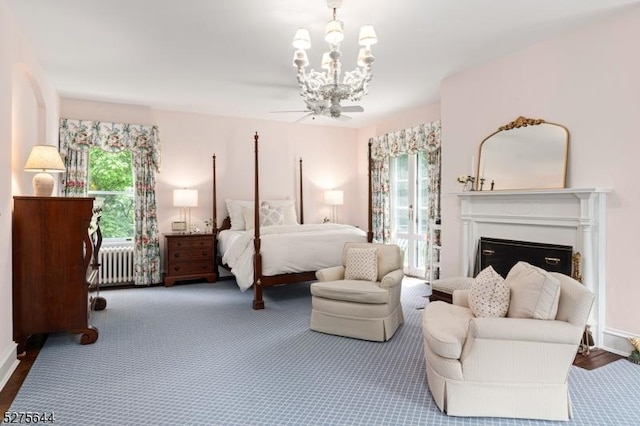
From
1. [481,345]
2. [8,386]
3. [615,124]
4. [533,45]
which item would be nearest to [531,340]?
[481,345]

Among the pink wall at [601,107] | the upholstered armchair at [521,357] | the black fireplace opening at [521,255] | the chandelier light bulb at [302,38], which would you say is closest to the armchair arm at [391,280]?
the black fireplace opening at [521,255]

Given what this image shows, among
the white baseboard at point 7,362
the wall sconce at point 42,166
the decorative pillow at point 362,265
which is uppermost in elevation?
the wall sconce at point 42,166

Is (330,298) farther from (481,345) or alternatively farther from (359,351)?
(481,345)

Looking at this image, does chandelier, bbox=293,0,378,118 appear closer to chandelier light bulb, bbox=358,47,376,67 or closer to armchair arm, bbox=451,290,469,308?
chandelier light bulb, bbox=358,47,376,67

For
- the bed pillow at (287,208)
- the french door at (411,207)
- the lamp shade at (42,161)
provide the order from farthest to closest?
1. the bed pillow at (287,208)
2. the french door at (411,207)
3. the lamp shade at (42,161)

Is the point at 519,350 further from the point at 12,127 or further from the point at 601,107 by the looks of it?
the point at 12,127

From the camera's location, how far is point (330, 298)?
371cm

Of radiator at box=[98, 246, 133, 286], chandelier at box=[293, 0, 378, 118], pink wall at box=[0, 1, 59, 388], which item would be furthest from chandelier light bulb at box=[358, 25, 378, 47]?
radiator at box=[98, 246, 133, 286]

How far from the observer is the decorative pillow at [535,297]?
90.0 inches

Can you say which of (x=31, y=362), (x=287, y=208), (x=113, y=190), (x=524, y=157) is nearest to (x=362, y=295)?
(x=524, y=157)

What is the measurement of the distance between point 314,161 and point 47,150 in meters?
4.53

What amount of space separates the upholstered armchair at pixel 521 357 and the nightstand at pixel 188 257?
4.43 metres

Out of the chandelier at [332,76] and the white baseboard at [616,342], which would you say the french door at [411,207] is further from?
the chandelier at [332,76]

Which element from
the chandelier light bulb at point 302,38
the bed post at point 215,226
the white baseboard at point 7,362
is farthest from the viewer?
the bed post at point 215,226
